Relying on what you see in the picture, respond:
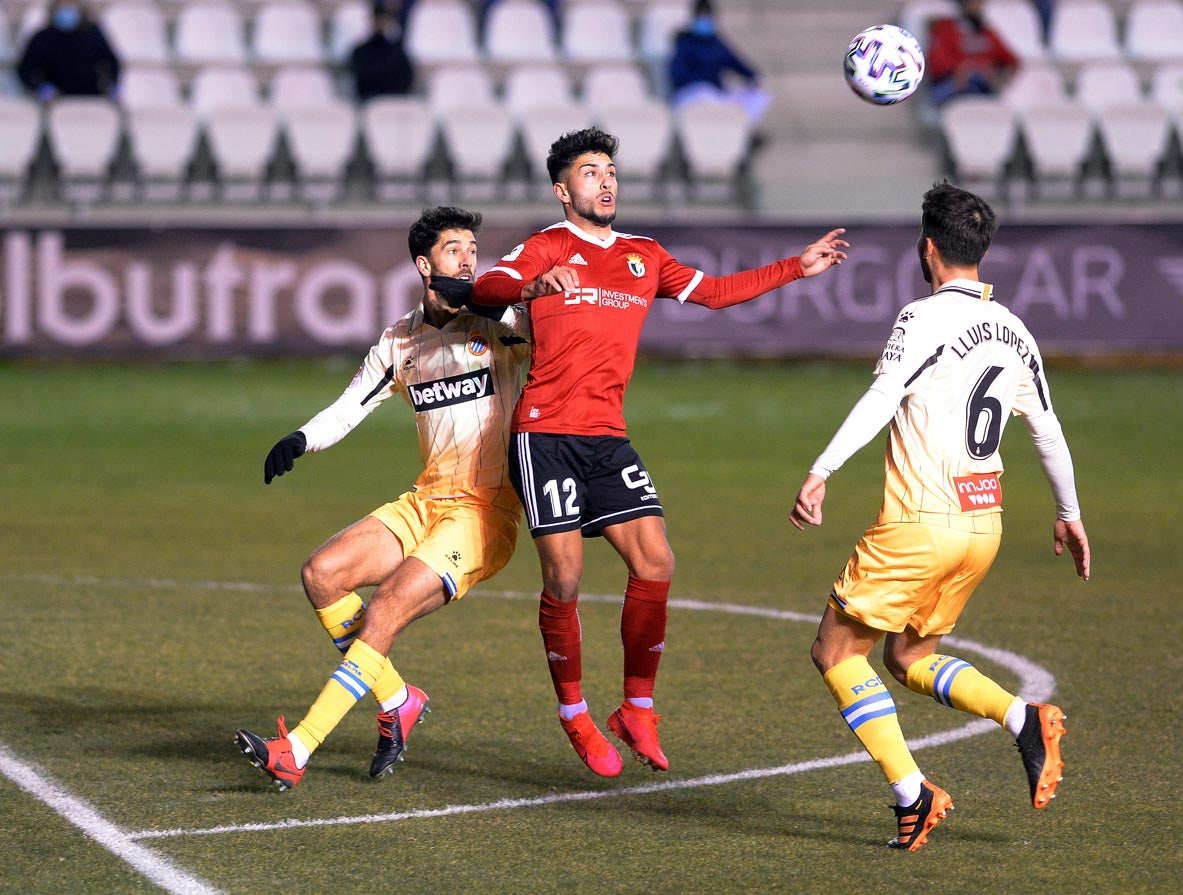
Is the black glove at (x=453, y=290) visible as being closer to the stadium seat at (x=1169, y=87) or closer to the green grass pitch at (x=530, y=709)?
the green grass pitch at (x=530, y=709)

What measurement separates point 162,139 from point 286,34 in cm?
288

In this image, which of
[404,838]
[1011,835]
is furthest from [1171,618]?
[404,838]

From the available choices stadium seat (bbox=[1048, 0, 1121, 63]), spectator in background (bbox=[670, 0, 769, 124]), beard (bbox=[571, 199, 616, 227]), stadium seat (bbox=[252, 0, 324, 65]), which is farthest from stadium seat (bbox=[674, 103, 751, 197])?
beard (bbox=[571, 199, 616, 227])

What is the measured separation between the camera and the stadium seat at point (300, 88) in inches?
813

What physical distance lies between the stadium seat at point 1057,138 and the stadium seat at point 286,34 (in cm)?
860

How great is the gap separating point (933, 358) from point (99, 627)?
4.53 meters

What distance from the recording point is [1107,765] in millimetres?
5809

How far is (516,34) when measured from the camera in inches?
859

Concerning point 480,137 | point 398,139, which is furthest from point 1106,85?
point 398,139

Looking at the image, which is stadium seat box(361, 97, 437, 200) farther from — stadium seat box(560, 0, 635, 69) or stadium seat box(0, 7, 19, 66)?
stadium seat box(0, 7, 19, 66)

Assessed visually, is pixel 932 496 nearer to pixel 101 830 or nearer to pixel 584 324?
pixel 584 324

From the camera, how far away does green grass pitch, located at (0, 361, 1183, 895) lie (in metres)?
4.85

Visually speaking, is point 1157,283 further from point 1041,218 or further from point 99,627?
point 99,627

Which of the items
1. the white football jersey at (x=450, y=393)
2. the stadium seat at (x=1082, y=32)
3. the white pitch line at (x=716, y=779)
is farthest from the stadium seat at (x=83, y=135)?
the white football jersey at (x=450, y=393)
